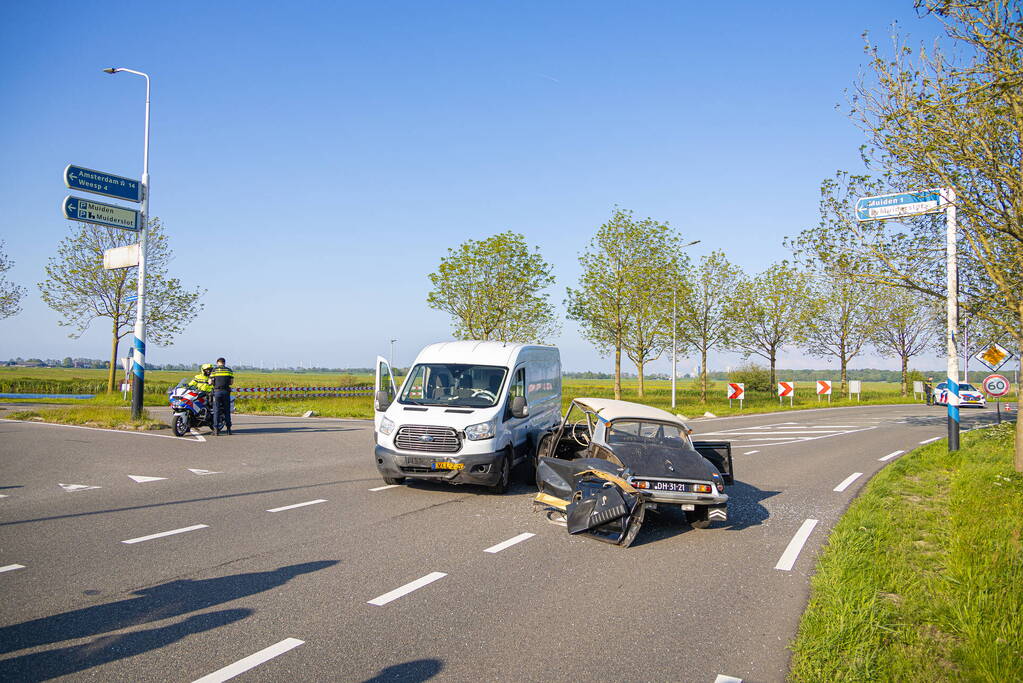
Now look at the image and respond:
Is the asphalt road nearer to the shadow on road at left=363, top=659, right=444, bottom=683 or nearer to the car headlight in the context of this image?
Answer: the shadow on road at left=363, top=659, right=444, bottom=683

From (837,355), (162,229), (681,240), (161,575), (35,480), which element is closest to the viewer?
(161,575)

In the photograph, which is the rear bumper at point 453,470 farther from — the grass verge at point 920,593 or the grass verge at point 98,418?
the grass verge at point 98,418

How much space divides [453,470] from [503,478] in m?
0.81

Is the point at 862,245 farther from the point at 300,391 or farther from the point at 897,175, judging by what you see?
the point at 300,391

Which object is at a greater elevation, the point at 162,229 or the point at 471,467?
the point at 162,229

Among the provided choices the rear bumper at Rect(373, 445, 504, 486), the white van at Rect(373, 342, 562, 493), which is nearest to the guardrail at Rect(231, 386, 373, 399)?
the white van at Rect(373, 342, 562, 493)

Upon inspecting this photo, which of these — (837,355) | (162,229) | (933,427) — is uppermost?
(162,229)

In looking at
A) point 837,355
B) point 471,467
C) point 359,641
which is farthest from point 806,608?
point 837,355

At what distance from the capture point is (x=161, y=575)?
571 centimetres

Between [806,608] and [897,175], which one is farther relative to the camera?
[897,175]

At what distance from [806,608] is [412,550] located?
3.52 meters

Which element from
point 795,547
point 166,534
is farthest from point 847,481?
point 166,534

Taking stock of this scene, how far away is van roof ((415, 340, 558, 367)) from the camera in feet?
36.7

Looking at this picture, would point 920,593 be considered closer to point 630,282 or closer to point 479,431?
point 479,431
